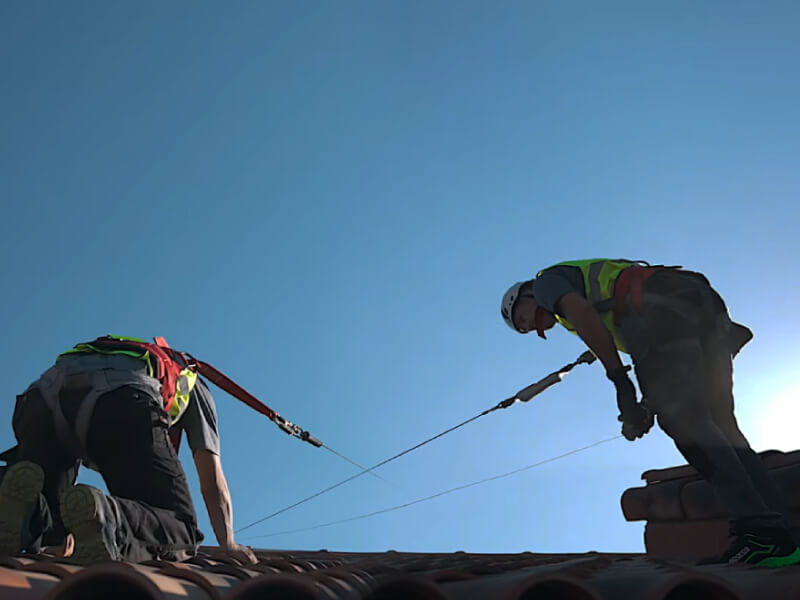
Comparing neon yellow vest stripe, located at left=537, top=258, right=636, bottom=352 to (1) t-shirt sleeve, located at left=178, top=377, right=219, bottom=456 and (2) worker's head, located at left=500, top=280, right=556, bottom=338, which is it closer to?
(2) worker's head, located at left=500, top=280, right=556, bottom=338

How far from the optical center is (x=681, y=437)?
301cm

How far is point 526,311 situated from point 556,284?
0.55 meters

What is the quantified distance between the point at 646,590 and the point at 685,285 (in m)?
2.24

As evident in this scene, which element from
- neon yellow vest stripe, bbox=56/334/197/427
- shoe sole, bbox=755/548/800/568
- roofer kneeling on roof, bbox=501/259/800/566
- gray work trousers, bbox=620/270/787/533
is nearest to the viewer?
shoe sole, bbox=755/548/800/568

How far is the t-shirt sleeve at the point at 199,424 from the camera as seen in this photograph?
3.75m

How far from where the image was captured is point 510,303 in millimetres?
4152

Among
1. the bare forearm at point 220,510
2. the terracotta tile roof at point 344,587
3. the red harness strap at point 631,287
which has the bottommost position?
the terracotta tile roof at point 344,587

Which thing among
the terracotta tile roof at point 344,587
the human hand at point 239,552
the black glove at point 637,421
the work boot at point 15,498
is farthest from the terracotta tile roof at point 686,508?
the work boot at point 15,498

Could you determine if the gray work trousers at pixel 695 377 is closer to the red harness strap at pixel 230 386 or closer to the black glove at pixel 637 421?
the black glove at pixel 637 421

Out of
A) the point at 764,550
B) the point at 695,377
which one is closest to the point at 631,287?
the point at 695,377

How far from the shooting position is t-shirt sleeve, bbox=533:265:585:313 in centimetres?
354

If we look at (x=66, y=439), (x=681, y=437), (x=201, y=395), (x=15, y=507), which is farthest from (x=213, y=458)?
(x=681, y=437)

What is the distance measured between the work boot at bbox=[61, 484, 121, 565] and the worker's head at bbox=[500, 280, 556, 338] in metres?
2.59

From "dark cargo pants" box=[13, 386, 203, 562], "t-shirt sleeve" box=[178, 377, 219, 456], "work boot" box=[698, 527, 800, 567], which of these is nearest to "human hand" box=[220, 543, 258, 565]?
"dark cargo pants" box=[13, 386, 203, 562]
